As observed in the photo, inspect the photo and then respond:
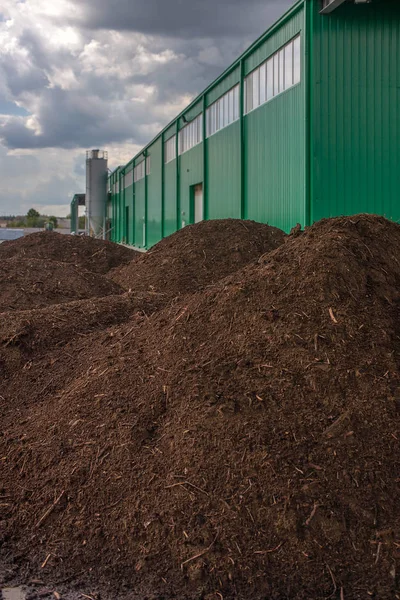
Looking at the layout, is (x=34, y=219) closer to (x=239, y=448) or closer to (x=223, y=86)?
(x=223, y=86)

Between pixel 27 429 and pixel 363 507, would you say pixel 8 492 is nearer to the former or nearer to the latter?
pixel 27 429

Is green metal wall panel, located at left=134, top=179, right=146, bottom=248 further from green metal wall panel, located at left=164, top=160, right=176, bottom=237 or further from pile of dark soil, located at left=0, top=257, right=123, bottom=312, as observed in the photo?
pile of dark soil, located at left=0, top=257, right=123, bottom=312

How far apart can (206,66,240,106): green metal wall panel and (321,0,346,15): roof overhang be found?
6159 mm

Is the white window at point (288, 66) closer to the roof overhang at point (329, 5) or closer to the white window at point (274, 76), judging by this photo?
the white window at point (274, 76)

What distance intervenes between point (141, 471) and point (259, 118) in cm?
1714

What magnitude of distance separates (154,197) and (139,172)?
773cm

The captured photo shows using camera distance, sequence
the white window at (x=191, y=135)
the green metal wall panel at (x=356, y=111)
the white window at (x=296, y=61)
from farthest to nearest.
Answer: the white window at (x=191, y=135)
the white window at (x=296, y=61)
the green metal wall panel at (x=356, y=111)

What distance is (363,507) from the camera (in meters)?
4.08

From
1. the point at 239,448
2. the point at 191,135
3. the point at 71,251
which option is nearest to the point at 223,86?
the point at 191,135

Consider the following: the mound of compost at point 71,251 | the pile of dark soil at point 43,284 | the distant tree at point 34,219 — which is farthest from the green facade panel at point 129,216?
the distant tree at point 34,219

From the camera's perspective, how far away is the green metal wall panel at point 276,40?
16.4 meters

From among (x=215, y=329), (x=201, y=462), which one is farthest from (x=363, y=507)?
(x=215, y=329)

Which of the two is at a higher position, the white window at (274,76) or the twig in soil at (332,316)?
the white window at (274,76)

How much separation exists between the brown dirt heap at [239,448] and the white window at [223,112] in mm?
17494
